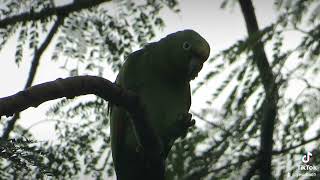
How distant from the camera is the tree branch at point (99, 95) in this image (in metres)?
1.78

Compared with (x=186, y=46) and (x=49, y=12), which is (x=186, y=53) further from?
(x=49, y=12)

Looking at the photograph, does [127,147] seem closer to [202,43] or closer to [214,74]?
[202,43]

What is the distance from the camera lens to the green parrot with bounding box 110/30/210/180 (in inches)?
131

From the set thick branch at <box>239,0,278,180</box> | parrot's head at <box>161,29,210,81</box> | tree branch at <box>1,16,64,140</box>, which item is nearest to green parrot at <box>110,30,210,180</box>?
parrot's head at <box>161,29,210,81</box>

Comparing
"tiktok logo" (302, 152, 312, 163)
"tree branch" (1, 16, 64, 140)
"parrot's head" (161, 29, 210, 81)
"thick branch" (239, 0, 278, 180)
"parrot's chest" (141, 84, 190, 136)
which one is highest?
"tree branch" (1, 16, 64, 140)

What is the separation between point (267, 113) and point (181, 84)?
908mm

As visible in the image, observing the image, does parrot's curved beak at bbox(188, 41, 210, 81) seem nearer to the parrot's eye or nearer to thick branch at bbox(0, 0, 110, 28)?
the parrot's eye

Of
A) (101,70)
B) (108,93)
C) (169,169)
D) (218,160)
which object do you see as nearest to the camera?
(108,93)

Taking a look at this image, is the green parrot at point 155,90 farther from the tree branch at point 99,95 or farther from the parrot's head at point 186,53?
the tree branch at point 99,95

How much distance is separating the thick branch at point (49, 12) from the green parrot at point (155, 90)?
806 millimetres

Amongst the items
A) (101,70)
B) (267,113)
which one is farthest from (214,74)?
(101,70)

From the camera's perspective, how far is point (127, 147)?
3.43 m
